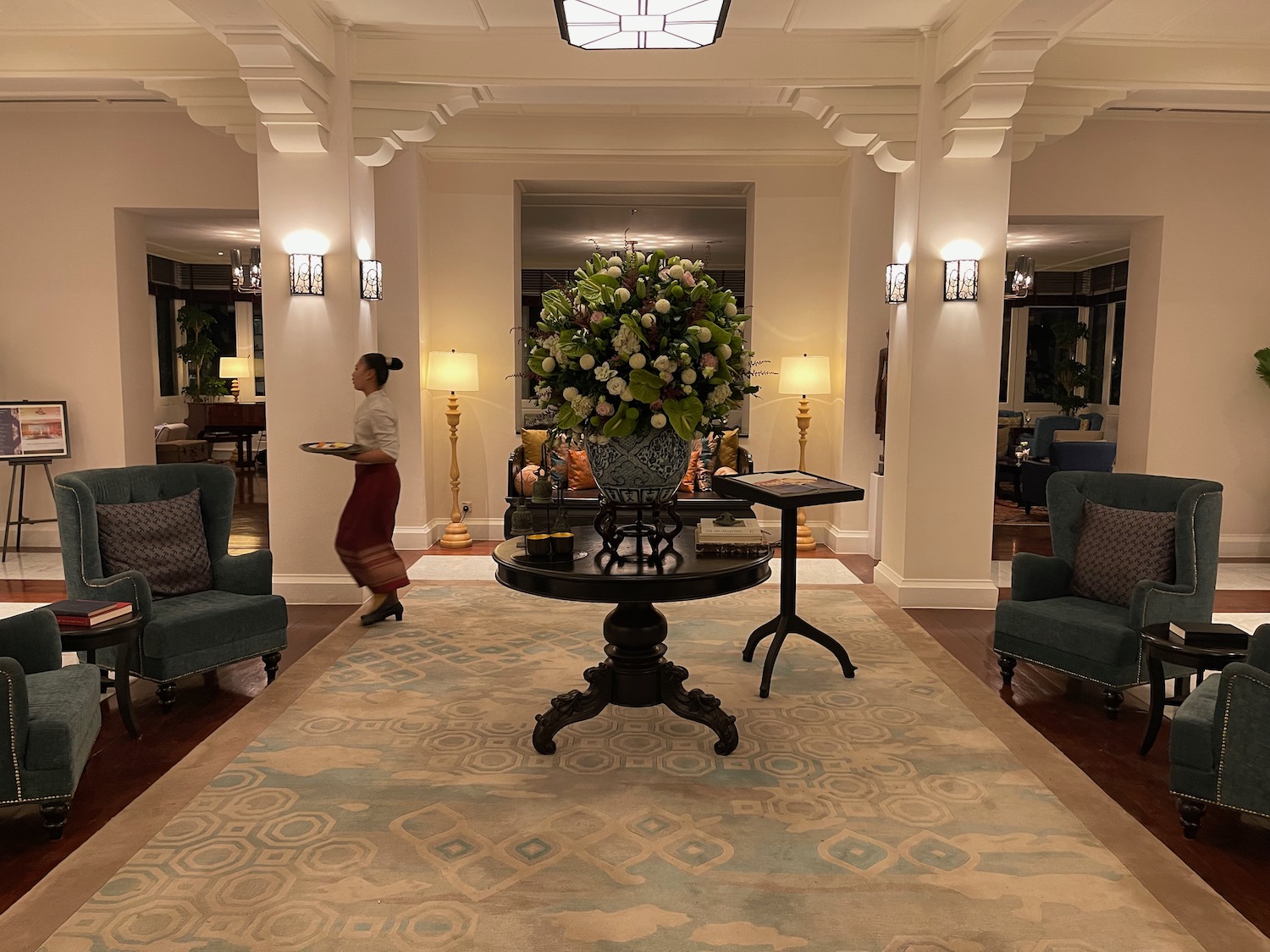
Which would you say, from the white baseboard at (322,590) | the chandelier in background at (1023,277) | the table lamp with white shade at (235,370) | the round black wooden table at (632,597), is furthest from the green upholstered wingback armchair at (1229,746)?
the table lamp with white shade at (235,370)

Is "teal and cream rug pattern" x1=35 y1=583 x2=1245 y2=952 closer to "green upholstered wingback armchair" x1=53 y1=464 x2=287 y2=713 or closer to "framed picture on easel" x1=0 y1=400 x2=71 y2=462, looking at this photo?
"green upholstered wingback armchair" x1=53 y1=464 x2=287 y2=713

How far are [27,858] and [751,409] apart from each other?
680 cm

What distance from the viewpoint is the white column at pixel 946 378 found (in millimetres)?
6137

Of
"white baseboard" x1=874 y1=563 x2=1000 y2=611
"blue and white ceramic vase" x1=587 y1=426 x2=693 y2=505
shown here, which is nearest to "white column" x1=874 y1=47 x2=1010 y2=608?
"white baseboard" x1=874 y1=563 x2=1000 y2=611

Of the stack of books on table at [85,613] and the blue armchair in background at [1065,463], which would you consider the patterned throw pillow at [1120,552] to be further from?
the blue armchair in background at [1065,463]

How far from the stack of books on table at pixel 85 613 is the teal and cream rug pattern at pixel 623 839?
768 millimetres

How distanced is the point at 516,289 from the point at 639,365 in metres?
5.47

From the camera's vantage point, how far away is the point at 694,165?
28.1 ft

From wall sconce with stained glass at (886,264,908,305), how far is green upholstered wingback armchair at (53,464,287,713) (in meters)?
4.40

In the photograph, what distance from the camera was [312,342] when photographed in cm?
618

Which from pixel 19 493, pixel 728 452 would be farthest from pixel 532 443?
pixel 19 493

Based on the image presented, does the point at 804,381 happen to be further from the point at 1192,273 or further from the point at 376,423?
the point at 376,423

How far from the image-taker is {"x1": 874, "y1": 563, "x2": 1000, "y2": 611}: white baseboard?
637 cm

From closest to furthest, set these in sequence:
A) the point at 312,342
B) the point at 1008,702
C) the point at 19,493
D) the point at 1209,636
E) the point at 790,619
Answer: the point at 1209,636 → the point at 1008,702 → the point at 790,619 → the point at 312,342 → the point at 19,493
